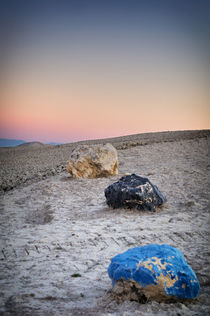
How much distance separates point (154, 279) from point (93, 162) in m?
7.06

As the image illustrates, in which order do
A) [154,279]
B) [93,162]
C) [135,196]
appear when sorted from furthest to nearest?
1. [93,162]
2. [135,196]
3. [154,279]

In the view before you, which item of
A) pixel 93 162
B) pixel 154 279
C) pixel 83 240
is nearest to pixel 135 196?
pixel 83 240

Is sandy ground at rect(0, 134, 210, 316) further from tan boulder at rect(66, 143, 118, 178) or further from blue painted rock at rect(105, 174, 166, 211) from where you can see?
tan boulder at rect(66, 143, 118, 178)

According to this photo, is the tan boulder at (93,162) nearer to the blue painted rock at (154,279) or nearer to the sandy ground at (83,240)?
the sandy ground at (83,240)

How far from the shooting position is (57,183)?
9023mm

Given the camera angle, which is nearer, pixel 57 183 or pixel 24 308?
pixel 24 308

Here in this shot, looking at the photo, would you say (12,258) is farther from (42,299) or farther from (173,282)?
(173,282)

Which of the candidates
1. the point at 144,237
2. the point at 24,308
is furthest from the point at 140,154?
the point at 24,308

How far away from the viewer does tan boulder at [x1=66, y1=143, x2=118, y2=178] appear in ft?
30.8

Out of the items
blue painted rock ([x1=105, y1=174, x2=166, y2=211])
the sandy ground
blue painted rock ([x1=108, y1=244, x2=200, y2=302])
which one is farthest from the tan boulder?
blue painted rock ([x1=108, y1=244, x2=200, y2=302])

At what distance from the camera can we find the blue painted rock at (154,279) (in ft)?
8.14

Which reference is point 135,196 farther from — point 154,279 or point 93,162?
point 93,162

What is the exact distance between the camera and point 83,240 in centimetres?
443

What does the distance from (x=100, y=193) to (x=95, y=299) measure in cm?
506
